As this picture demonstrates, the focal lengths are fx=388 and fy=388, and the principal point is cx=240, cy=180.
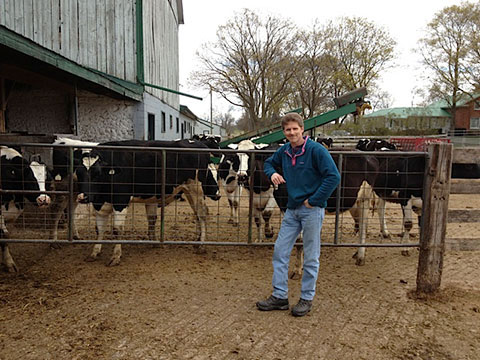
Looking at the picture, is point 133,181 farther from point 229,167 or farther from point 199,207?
point 229,167

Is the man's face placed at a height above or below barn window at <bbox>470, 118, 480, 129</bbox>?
below

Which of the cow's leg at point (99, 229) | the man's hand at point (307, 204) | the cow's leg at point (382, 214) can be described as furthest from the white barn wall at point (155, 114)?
the man's hand at point (307, 204)

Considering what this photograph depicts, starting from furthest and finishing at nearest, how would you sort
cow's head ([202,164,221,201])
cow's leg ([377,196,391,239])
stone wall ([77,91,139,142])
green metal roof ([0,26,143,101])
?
stone wall ([77,91,139,142]) < cow's leg ([377,196,391,239]) < cow's head ([202,164,221,201]) < green metal roof ([0,26,143,101])

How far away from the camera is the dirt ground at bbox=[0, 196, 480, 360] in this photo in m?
3.41

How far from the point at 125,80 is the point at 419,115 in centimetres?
4076

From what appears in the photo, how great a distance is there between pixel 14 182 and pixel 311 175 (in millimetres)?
4125

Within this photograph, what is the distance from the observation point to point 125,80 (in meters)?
12.6

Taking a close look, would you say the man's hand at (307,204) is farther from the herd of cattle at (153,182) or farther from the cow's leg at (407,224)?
the cow's leg at (407,224)

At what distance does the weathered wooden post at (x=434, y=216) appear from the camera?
14.4ft

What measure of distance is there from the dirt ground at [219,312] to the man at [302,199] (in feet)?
0.71

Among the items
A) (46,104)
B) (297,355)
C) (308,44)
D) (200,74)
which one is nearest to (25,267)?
(297,355)

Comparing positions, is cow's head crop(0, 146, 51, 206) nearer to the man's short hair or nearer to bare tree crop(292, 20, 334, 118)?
the man's short hair

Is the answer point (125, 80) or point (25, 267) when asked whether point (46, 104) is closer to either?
point (125, 80)

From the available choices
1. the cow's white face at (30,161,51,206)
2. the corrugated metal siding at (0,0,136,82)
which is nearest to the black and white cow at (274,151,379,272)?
the cow's white face at (30,161,51,206)
